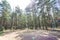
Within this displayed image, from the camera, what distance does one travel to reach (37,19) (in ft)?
5.31

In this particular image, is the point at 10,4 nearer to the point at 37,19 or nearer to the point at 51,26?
the point at 37,19

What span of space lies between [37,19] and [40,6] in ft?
0.67

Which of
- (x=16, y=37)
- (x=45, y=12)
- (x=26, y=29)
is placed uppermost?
(x=45, y=12)

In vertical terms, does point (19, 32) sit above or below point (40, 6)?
below

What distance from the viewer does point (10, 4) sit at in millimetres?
1611

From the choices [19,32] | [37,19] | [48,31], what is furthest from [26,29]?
[48,31]

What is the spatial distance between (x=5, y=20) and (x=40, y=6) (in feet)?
1.87

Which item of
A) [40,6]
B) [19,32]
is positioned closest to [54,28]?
[40,6]

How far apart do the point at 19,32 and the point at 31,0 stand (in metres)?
0.53

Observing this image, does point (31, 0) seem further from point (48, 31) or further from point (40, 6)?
point (48, 31)

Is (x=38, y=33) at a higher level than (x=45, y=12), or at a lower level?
lower

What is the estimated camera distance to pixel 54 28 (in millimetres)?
1609

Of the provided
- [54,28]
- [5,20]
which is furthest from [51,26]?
[5,20]

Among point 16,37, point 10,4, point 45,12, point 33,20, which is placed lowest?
point 16,37
